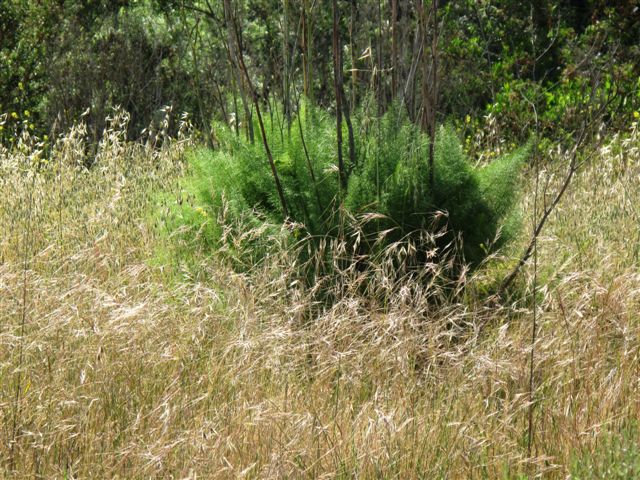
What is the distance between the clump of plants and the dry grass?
0.27 m

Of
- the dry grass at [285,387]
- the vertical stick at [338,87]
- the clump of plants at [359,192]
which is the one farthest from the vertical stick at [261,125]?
the dry grass at [285,387]

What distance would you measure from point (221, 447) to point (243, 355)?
15.8 inches

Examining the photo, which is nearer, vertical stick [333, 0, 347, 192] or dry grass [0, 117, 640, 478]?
dry grass [0, 117, 640, 478]

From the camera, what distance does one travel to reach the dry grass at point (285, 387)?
2.15 meters

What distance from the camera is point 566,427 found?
2.33 m

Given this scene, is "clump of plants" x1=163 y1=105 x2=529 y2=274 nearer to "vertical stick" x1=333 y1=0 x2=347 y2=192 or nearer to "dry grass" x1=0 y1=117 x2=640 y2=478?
"vertical stick" x1=333 y1=0 x2=347 y2=192

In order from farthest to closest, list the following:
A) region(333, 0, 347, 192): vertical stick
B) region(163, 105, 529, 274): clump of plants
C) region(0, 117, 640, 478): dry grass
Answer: region(163, 105, 529, 274): clump of plants, region(333, 0, 347, 192): vertical stick, region(0, 117, 640, 478): dry grass

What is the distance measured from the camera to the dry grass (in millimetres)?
2148

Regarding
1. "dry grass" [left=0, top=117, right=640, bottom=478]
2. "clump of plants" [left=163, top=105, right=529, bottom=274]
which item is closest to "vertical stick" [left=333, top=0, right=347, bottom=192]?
"clump of plants" [left=163, top=105, right=529, bottom=274]

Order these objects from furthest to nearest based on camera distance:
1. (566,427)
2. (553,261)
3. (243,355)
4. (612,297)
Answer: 1. (553,261)
2. (612,297)
3. (243,355)
4. (566,427)

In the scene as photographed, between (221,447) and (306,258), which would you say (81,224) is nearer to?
(306,258)

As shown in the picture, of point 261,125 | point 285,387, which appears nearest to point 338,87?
point 261,125

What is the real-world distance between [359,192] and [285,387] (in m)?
1.09

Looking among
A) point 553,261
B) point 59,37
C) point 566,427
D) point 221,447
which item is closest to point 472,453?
point 566,427
